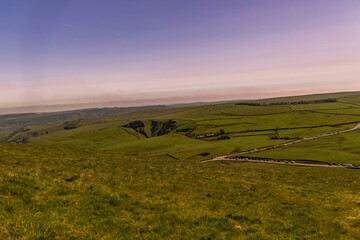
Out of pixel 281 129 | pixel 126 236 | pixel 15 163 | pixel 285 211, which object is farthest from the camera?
pixel 281 129

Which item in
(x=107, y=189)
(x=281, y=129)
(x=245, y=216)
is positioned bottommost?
(x=281, y=129)

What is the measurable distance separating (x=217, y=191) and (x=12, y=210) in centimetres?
1432

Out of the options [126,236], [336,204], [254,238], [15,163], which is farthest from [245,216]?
[15,163]

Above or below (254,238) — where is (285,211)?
below

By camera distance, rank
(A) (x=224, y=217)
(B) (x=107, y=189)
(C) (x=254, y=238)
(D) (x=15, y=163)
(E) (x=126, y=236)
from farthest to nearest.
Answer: (D) (x=15, y=163)
(B) (x=107, y=189)
(A) (x=224, y=217)
(C) (x=254, y=238)
(E) (x=126, y=236)

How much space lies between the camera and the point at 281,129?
165 meters

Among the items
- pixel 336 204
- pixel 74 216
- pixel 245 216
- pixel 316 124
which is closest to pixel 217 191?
pixel 245 216

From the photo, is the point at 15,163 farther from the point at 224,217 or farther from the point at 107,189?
the point at 224,217

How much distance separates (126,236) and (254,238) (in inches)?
239

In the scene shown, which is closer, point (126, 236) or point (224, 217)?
point (126, 236)

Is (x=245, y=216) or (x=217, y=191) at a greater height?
(x=245, y=216)

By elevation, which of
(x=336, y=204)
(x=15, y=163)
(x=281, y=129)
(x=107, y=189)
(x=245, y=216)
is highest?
(x=15, y=163)

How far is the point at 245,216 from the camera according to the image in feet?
36.0

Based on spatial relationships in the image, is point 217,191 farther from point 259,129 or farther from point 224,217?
point 259,129
